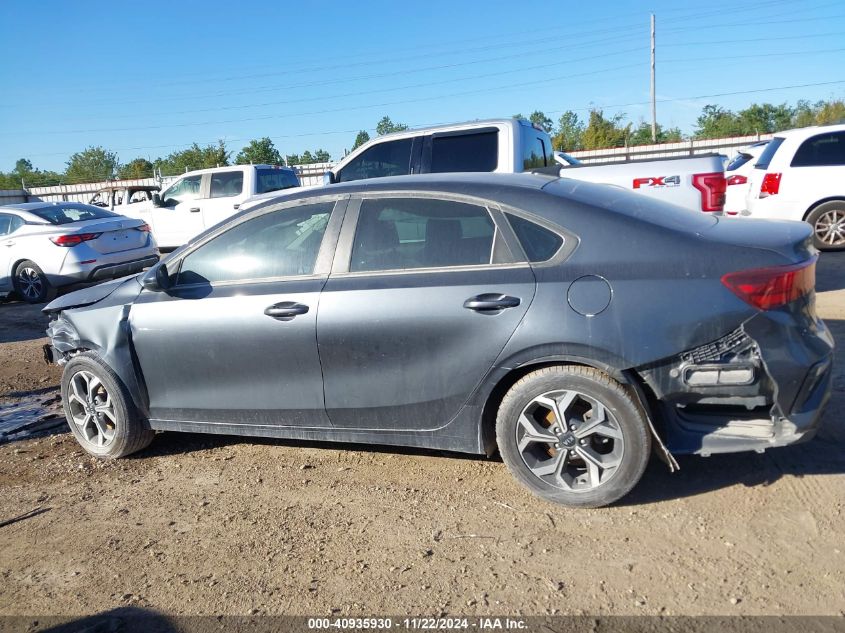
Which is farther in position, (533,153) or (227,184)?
(227,184)

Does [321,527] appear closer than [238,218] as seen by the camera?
Yes

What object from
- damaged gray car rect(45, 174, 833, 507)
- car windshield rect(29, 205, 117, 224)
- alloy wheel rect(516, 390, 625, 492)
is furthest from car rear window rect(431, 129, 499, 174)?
car windshield rect(29, 205, 117, 224)

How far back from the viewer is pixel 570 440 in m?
3.38

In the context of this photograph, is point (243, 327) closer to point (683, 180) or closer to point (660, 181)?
point (660, 181)

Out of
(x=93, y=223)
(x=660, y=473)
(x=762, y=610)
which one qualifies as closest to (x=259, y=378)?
(x=660, y=473)

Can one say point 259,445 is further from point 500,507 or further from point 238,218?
point 500,507

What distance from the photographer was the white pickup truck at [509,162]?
7.18 meters

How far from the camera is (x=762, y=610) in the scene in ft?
8.59

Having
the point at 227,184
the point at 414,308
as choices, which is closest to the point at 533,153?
the point at 414,308

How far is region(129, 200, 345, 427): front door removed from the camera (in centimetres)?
391

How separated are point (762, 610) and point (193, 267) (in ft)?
11.6

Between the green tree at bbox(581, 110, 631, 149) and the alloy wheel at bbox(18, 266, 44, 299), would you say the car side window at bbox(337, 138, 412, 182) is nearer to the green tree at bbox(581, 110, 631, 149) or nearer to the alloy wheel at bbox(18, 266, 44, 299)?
the alloy wheel at bbox(18, 266, 44, 299)

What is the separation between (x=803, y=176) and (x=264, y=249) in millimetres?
8981

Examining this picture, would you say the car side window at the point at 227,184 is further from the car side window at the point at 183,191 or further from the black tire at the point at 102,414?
the black tire at the point at 102,414
